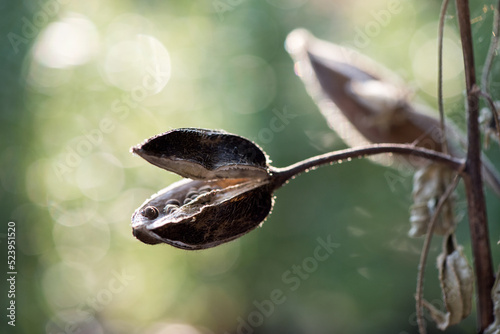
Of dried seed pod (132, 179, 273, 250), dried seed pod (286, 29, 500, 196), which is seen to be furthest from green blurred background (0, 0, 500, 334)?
dried seed pod (132, 179, 273, 250)

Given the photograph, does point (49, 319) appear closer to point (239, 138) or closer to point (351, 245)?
point (351, 245)

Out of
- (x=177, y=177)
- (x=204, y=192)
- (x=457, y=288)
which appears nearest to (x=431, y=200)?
(x=457, y=288)

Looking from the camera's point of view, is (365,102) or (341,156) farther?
(365,102)

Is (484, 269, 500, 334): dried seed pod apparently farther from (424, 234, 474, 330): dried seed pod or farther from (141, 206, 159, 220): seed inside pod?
(141, 206, 159, 220): seed inside pod

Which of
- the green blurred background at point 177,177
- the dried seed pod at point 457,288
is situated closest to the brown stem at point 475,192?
the dried seed pod at point 457,288

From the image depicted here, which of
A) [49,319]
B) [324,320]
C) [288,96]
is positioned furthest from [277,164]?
[49,319]

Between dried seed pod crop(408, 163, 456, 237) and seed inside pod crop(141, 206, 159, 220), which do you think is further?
dried seed pod crop(408, 163, 456, 237)

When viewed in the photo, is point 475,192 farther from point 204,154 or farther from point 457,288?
point 204,154
